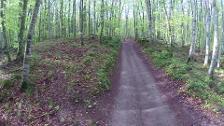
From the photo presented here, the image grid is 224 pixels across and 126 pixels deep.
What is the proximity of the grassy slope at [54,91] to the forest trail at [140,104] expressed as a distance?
1.27 metres

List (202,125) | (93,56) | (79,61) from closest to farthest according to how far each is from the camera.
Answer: (202,125)
(79,61)
(93,56)

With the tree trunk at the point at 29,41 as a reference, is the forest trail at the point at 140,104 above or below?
below

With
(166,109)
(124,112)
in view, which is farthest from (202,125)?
(124,112)

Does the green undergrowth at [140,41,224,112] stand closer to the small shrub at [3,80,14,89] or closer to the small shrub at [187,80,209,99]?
the small shrub at [187,80,209,99]

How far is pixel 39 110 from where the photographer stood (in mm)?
15430

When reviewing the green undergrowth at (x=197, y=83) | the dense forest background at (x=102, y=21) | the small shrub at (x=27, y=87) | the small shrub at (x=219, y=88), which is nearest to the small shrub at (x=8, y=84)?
the small shrub at (x=27, y=87)

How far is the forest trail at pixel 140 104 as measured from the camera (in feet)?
46.1

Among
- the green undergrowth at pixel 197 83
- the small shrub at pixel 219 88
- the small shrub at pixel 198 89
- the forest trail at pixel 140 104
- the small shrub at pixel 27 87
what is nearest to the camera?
the forest trail at pixel 140 104

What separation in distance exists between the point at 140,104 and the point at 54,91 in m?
4.89

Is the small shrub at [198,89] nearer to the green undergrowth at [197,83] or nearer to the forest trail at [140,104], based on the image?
the green undergrowth at [197,83]

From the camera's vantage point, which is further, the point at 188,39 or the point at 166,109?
the point at 188,39

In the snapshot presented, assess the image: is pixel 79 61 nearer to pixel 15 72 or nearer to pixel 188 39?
pixel 15 72

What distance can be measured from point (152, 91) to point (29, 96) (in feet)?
23.7

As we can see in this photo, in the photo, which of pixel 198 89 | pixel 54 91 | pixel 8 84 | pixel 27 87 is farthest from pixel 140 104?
pixel 8 84
